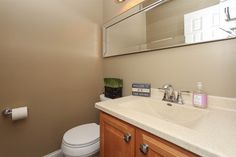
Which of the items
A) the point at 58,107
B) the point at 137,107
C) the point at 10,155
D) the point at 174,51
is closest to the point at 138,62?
the point at 174,51

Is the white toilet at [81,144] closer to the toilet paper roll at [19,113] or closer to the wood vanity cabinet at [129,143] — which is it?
the wood vanity cabinet at [129,143]

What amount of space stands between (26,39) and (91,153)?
1.19m

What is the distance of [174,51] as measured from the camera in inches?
39.8

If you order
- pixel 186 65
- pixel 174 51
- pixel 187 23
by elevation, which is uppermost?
pixel 187 23

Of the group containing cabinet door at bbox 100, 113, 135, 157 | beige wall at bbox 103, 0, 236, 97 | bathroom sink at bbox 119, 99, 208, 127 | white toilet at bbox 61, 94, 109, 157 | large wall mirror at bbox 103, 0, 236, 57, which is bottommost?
white toilet at bbox 61, 94, 109, 157

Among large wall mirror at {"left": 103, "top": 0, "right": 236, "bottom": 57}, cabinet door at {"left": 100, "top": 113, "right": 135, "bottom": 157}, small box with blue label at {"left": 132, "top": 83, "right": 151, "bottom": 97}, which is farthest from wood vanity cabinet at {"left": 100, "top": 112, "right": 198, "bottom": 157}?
large wall mirror at {"left": 103, "top": 0, "right": 236, "bottom": 57}

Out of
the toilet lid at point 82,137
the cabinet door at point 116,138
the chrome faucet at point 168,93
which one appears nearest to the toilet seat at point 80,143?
the toilet lid at point 82,137

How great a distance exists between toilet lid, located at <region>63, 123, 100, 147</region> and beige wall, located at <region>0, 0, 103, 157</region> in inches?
13.6

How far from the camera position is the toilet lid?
1.08 meters

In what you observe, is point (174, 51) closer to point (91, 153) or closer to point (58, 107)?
point (91, 153)

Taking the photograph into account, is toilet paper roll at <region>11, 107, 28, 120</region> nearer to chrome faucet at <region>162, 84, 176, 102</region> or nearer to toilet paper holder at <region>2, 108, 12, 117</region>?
toilet paper holder at <region>2, 108, 12, 117</region>

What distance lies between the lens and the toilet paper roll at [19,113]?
1.16m

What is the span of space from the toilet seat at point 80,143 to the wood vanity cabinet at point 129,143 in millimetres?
210

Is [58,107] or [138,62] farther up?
[138,62]
